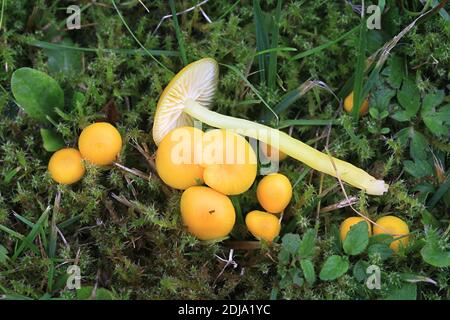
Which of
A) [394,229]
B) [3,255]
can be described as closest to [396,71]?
[394,229]

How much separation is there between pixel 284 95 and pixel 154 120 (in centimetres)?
59

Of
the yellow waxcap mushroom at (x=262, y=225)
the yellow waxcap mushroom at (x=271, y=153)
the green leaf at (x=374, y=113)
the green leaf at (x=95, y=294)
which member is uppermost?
the green leaf at (x=374, y=113)

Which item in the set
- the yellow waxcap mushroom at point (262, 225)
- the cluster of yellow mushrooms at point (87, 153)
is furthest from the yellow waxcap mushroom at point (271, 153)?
the cluster of yellow mushrooms at point (87, 153)

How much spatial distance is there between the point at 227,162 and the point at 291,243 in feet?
1.28

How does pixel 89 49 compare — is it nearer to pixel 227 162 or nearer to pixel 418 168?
pixel 227 162

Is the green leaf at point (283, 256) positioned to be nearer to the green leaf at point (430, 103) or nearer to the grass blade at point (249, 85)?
the grass blade at point (249, 85)

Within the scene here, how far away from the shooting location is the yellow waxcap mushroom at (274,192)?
218cm

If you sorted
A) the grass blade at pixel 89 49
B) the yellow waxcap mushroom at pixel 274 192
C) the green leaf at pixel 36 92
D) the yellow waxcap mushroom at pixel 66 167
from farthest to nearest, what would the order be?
the grass blade at pixel 89 49 < the green leaf at pixel 36 92 < the yellow waxcap mushroom at pixel 66 167 < the yellow waxcap mushroom at pixel 274 192

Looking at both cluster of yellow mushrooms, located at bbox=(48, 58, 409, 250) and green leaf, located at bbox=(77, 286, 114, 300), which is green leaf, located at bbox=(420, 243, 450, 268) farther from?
green leaf, located at bbox=(77, 286, 114, 300)

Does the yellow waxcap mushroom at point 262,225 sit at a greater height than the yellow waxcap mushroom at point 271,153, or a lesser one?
lesser

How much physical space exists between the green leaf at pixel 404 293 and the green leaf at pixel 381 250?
0.13 m

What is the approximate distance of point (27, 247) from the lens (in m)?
2.25

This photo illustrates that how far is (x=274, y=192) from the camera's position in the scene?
218cm

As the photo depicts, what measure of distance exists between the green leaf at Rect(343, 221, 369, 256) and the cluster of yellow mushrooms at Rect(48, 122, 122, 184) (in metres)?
0.99
